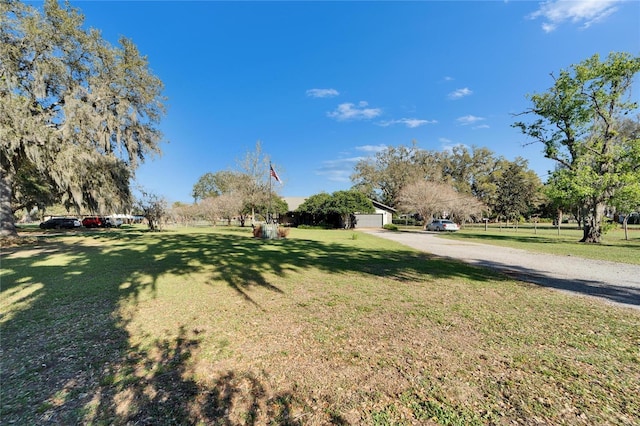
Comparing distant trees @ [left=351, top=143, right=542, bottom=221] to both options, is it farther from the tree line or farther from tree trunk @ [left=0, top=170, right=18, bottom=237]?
tree trunk @ [left=0, top=170, right=18, bottom=237]

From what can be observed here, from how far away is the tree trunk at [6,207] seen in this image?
44.2 ft

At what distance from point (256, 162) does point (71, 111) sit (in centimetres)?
1859

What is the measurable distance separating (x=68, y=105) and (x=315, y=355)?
56.6 feet

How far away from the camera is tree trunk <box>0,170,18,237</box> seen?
44.2 ft

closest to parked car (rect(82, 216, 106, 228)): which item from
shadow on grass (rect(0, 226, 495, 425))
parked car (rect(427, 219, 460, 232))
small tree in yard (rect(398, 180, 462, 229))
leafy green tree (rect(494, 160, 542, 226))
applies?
shadow on grass (rect(0, 226, 495, 425))

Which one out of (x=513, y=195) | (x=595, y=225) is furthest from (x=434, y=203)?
(x=595, y=225)

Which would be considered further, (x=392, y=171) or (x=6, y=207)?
(x=392, y=171)

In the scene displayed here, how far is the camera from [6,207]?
45.8 ft

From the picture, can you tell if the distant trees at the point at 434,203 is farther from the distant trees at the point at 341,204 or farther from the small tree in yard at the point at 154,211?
the small tree in yard at the point at 154,211

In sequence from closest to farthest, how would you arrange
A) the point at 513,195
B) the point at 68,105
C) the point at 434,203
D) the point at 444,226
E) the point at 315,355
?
A: the point at 315,355 → the point at 68,105 → the point at 444,226 → the point at 434,203 → the point at 513,195

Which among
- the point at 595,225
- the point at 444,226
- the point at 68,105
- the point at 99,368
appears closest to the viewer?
the point at 99,368

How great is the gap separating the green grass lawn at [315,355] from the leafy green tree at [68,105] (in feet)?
29.4

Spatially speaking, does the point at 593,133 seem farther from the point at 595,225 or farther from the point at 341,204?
the point at 341,204

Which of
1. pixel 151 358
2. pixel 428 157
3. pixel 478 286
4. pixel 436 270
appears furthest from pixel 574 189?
pixel 428 157
